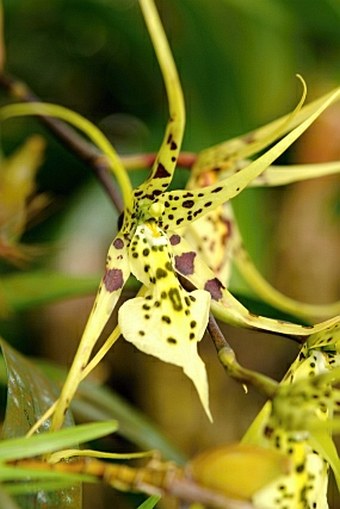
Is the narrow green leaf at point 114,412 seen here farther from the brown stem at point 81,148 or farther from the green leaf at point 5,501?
the green leaf at point 5,501

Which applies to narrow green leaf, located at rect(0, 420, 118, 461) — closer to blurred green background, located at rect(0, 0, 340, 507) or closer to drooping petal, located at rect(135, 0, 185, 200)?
drooping petal, located at rect(135, 0, 185, 200)

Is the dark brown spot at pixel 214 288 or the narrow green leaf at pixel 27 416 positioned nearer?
the narrow green leaf at pixel 27 416

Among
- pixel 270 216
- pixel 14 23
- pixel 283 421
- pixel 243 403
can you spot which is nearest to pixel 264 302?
pixel 283 421

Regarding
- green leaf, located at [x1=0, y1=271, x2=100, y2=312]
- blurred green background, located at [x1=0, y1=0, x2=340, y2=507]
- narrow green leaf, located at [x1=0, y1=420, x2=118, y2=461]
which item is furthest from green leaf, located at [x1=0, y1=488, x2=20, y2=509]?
blurred green background, located at [x1=0, y1=0, x2=340, y2=507]

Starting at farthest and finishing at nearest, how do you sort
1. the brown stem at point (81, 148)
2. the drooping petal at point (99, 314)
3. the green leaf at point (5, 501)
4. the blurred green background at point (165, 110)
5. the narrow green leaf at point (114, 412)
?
the blurred green background at point (165, 110) → the narrow green leaf at point (114, 412) → the brown stem at point (81, 148) → the drooping petal at point (99, 314) → the green leaf at point (5, 501)

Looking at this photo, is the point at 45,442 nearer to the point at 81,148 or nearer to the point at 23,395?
the point at 23,395

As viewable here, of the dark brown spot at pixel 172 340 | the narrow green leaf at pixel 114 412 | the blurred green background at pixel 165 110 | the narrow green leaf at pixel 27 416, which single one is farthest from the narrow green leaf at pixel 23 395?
the blurred green background at pixel 165 110

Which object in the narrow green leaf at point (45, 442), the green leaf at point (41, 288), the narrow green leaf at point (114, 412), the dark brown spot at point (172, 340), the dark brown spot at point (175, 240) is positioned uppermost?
the dark brown spot at point (175, 240)

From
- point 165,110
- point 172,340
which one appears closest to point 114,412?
point 172,340
